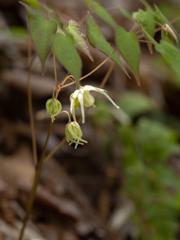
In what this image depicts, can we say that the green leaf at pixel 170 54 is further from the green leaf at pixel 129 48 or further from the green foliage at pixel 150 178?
the green foliage at pixel 150 178

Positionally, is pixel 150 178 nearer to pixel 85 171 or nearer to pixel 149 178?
pixel 149 178

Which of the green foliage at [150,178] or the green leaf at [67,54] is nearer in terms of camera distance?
the green leaf at [67,54]

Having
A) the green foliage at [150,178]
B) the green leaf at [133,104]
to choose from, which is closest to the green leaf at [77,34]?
the green foliage at [150,178]

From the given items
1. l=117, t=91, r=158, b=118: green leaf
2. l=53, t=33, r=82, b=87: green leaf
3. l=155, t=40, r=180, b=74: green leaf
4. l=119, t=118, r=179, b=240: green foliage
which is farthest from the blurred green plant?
l=53, t=33, r=82, b=87: green leaf

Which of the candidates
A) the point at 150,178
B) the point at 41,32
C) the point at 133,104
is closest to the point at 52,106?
the point at 41,32

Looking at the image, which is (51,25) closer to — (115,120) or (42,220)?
(42,220)

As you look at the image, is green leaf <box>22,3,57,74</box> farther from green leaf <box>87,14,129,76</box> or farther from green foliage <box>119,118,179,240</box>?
green foliage <box>119,118,179,240</box>

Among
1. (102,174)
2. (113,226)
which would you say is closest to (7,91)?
(102,174)
